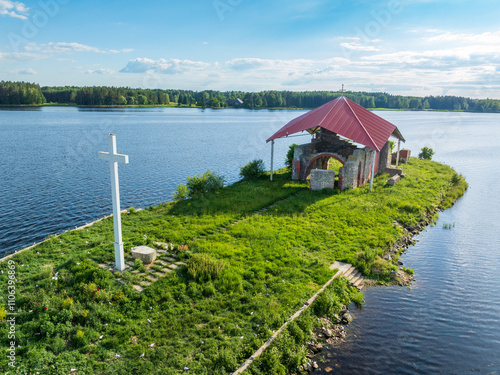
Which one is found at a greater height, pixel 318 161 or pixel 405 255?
pixel 318 161

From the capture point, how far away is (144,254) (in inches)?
525

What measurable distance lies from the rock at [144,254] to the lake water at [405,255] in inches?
286

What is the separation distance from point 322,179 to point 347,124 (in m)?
5.65

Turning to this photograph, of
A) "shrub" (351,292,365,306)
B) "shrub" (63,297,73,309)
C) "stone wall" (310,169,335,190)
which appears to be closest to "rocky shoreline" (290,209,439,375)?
"shrub" (351,292,365,306)

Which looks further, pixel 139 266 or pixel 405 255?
pixel 405 255

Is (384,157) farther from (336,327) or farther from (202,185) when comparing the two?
(336,327)

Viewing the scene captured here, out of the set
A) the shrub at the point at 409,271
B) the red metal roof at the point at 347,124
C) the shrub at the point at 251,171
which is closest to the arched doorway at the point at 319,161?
the red metal roof at the point at 347,124

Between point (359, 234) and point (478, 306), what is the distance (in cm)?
634

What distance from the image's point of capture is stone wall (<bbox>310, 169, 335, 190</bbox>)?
26.6m

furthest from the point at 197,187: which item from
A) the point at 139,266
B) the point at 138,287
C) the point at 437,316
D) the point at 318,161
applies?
the point at 437,316

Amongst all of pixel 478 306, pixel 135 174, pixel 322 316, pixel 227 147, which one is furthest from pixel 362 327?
pixel 227 147

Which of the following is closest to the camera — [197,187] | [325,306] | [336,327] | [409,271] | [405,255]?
[336,327]

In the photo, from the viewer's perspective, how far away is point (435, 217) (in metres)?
25.7

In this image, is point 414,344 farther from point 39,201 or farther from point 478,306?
point 39,201
